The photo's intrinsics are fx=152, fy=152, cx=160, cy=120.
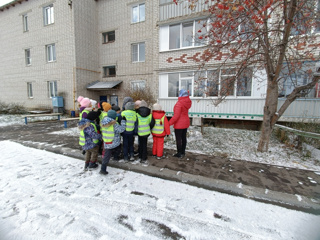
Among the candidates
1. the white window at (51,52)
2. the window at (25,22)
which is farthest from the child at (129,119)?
the window at (25,22)

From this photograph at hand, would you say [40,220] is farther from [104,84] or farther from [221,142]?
[104,84]

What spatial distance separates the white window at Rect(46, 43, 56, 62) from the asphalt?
13.3m

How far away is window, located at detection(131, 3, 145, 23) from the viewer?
473 inches

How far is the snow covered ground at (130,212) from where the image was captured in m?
1.84

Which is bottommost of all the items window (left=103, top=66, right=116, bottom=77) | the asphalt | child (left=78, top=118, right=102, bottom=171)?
the asphalt

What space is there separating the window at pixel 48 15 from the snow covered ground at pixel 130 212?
15.5 meters

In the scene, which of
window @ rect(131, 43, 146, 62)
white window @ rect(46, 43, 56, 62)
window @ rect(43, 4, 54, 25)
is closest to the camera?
window @ rect(131, 43, 146, 62)

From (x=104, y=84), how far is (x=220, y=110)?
9.33 m

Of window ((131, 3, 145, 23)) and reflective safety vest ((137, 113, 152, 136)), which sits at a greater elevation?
window ((131, 3, 145, 23))

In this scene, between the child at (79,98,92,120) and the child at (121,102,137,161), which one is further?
the child at (121,102,137,161)

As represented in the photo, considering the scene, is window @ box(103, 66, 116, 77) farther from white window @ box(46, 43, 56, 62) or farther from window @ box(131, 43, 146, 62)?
white window @ box(46, 43, 56, 62)

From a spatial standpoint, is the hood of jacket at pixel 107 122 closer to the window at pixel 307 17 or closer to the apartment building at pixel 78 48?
the window at pixel 307 17

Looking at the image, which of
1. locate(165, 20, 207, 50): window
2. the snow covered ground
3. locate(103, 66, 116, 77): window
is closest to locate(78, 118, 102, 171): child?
the snow covered ground

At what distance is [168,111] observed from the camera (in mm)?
9820
